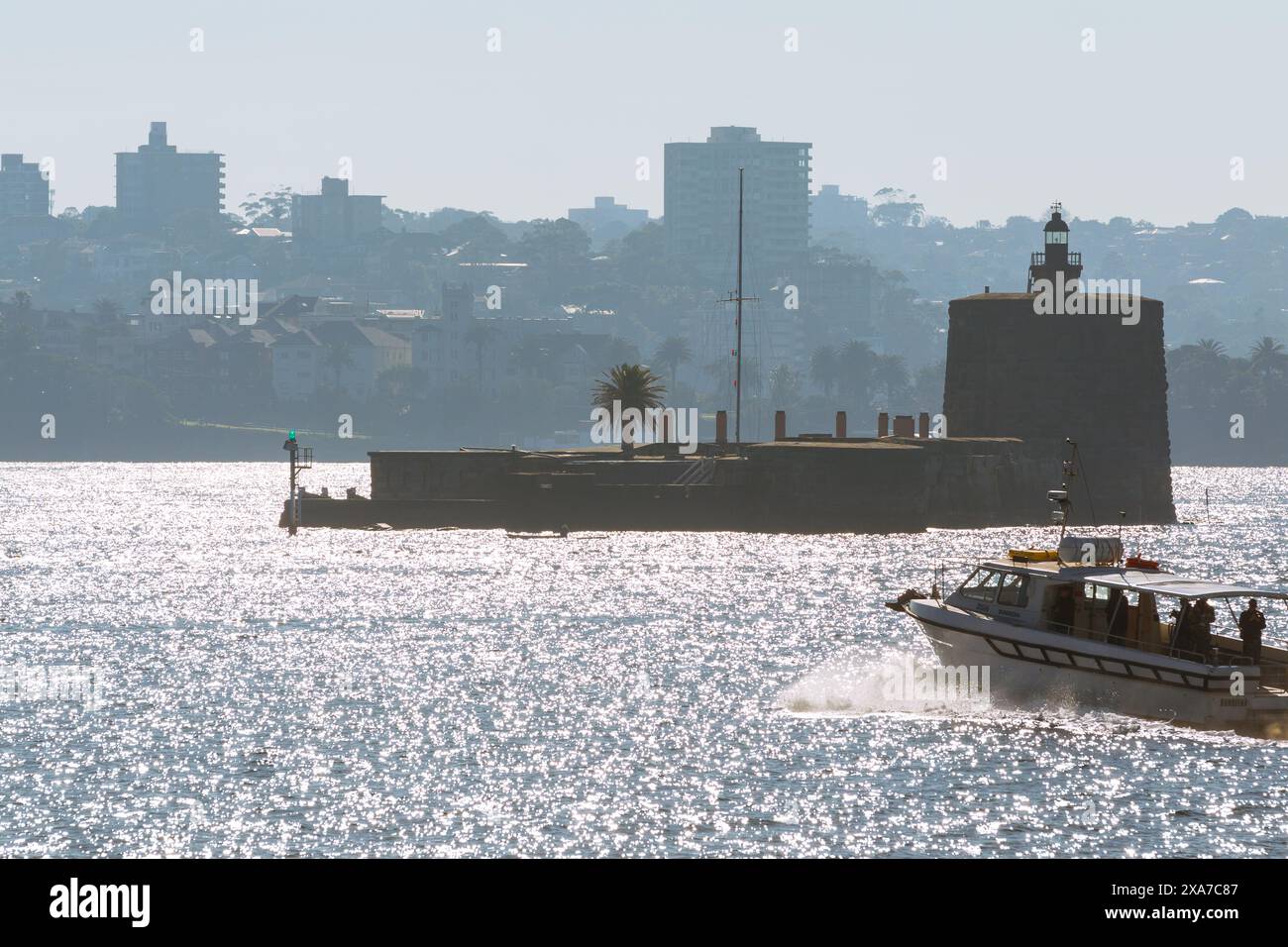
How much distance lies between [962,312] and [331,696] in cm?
7261

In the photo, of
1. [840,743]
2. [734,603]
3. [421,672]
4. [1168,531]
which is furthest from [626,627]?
[1168,531]

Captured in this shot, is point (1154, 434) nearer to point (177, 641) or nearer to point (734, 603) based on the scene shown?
point (734, 603)

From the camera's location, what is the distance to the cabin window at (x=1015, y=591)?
3684 cm

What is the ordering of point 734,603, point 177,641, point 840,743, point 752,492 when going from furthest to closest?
point 752,492
point 734,603
point 177,641
point 840,743

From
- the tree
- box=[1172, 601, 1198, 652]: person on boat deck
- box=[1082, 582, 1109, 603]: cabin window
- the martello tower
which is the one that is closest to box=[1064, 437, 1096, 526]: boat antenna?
box=[1082, 582, 1109, 603]: cabin window

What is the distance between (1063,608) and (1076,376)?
74.1m

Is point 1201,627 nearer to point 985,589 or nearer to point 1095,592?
point 1095,592

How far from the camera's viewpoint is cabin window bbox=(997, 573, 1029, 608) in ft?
121

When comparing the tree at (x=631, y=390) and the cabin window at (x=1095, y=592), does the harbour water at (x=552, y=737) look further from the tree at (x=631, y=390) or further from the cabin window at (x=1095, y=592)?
the tree at (x=631, y=390)

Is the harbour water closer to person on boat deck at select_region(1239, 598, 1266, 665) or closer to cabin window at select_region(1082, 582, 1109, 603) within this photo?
person on boat deck at select_region(1239, 598, 1266, 665)

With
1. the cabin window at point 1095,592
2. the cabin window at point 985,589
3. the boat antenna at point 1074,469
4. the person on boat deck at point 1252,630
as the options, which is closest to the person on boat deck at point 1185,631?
the person on boat deck at point 1252,630

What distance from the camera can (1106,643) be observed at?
35250mm

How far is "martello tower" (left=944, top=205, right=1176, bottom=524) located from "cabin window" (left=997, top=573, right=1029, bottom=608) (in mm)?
70823
